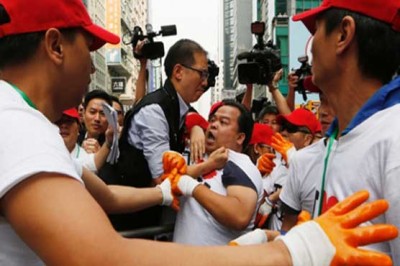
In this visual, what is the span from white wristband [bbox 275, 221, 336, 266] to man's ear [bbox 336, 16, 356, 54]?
40.1 inches

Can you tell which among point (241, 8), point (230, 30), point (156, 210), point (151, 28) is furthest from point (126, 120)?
point (230, 30)

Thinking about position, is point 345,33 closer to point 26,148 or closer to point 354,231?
point 354,231

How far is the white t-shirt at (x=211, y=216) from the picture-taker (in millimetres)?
3191

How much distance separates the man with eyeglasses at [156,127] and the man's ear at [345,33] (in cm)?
188

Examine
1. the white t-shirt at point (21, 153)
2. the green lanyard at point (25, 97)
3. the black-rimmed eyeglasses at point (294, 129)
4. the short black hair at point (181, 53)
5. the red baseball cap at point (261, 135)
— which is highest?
the green lanyard at point (25, 97)

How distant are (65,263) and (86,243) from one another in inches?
2.7

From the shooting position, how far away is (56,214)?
3.57 ft

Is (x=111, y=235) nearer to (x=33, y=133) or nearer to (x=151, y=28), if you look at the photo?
(x=33, y=133)

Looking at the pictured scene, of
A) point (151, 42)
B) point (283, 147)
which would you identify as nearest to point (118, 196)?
point (283, 147)

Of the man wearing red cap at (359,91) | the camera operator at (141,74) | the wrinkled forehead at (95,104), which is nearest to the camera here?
the man wearing red cap at (359,91)

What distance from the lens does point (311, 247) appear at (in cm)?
115

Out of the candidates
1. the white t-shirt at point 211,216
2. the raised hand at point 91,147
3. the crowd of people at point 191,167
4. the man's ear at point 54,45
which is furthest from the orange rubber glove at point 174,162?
the raised hand at point 91,147

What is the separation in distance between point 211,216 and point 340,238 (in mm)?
2091

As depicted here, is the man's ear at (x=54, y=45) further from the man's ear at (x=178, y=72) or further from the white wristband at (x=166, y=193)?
the man's ear at (x=178, y=72)
